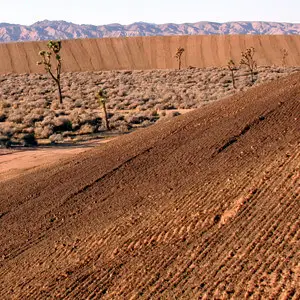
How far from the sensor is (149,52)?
318 ft

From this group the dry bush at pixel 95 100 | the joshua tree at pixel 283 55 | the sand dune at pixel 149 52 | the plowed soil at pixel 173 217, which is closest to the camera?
the plowed soil at pixel 173 217

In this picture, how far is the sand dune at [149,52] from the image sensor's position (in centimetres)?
9231

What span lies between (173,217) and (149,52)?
86.5 meters

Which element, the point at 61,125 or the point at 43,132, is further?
the point at 61,125

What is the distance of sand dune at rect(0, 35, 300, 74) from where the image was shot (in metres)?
→ 92.3

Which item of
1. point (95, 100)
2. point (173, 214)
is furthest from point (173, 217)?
point (95, 100)

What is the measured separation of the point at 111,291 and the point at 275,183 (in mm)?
4397

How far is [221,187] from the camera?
1310 centimetres

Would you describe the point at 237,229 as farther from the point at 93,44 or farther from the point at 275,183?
the point at 93,44

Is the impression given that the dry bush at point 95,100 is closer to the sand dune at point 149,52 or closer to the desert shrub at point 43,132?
the desert shrub at point 43,132

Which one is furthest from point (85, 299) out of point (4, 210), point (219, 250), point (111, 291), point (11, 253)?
point (4, 210)

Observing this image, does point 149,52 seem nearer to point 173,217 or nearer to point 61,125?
point 61,125

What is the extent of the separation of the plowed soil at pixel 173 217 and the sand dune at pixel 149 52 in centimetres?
7435

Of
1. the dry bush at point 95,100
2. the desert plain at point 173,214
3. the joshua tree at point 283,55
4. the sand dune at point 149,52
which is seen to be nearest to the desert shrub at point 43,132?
the dry bush at point 95,100
